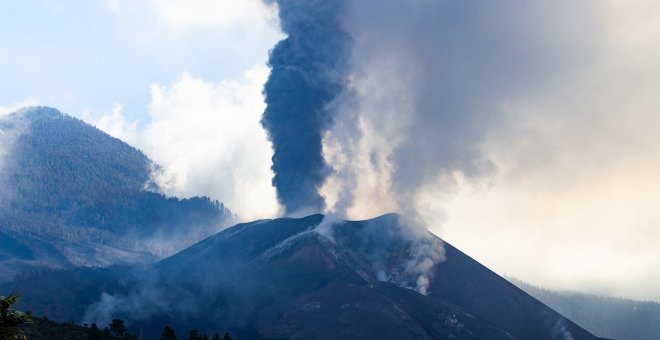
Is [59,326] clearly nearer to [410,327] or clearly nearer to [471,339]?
[410,327]

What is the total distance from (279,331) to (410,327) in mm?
28470

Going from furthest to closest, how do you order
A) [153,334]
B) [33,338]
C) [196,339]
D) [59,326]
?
1. [153,334]
2. [196,339]
3. [59,326]
4. [33,338]

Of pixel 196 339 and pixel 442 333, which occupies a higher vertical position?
pixel 442 333

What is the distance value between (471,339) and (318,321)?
114 ft

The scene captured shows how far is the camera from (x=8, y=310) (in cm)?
3669

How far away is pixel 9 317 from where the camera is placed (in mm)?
37000

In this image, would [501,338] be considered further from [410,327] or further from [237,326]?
[237,326]

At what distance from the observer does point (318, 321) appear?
194 meters

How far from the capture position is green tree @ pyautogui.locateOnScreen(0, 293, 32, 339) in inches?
1431

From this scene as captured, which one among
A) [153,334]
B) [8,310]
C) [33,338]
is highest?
[153,334]

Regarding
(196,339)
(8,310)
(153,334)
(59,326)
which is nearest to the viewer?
(8,310)

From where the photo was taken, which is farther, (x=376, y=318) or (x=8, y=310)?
(x=376, y=318)

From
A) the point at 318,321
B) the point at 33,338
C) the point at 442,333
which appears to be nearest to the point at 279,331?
the point at 318,321

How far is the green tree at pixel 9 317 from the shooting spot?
119 ft
